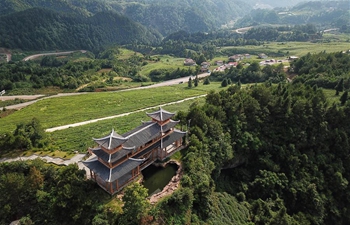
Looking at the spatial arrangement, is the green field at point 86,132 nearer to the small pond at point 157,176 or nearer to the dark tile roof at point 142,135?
the dark tile roof at point 142,135

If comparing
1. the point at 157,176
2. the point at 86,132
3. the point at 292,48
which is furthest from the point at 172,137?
the point at 292,48

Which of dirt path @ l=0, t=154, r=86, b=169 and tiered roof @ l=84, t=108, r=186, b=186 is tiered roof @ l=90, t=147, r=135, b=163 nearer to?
tiered roof @ l=84, t=108, r=186, b=186

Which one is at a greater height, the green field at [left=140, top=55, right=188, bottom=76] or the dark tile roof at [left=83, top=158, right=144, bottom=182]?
the dark tile roof at [left=83, top=158, right=144, bottom=182]

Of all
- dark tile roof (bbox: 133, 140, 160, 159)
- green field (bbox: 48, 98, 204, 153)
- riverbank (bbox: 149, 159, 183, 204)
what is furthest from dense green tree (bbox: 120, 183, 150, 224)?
green field (bbox: 48, 98, 204, 153)

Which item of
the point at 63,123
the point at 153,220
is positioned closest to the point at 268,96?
the point at 153,220

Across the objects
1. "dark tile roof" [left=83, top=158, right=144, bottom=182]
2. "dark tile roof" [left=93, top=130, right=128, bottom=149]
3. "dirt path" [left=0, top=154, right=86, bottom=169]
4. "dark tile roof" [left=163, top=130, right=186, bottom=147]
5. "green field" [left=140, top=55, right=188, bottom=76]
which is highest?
"dark tile roof" [left=93, top=130, right=128, bottom=149]

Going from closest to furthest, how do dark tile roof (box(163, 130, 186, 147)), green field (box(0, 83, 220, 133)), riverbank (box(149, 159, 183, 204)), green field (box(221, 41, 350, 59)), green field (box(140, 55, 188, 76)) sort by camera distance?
1. riverbank (box(149, 159, 183, 204))
2. dark tile roof (box(163, 130, 186, 147))
3. green field (box(0, 83, 220, 133))
4. green field (box(140, 55, 188, 76))
5. green field (box(221, 41, 350, 59))

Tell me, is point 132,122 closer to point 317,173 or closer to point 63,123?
point 63,123

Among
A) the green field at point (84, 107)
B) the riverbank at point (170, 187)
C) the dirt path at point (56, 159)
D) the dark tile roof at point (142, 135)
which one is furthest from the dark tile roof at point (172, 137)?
the green field at point (84, 107)
